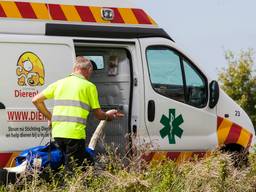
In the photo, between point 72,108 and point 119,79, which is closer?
point 72,108

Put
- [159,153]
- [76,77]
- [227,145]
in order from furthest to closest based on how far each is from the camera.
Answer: [227,145], [159,153], [76,77]

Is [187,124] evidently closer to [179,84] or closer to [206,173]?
[179,84]

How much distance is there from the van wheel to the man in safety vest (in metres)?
1.70

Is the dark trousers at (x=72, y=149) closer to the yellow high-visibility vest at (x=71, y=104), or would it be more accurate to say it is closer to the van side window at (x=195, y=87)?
the yellow high-visibility vest at (x=71, y=104)

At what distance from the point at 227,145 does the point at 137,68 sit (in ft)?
5.65

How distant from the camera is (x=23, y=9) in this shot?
30.1 feet

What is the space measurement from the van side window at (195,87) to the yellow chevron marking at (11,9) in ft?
7.80

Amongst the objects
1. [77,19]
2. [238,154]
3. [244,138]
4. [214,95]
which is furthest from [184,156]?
[77,19]

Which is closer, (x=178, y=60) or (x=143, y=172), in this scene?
(x=143, y=172)

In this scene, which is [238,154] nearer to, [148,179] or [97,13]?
[97,13]

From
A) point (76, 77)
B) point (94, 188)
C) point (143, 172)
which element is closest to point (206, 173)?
point (143, 172)

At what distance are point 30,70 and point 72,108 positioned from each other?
3.00 ft

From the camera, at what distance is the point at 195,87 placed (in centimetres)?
1048

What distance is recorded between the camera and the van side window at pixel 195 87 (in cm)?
1038
